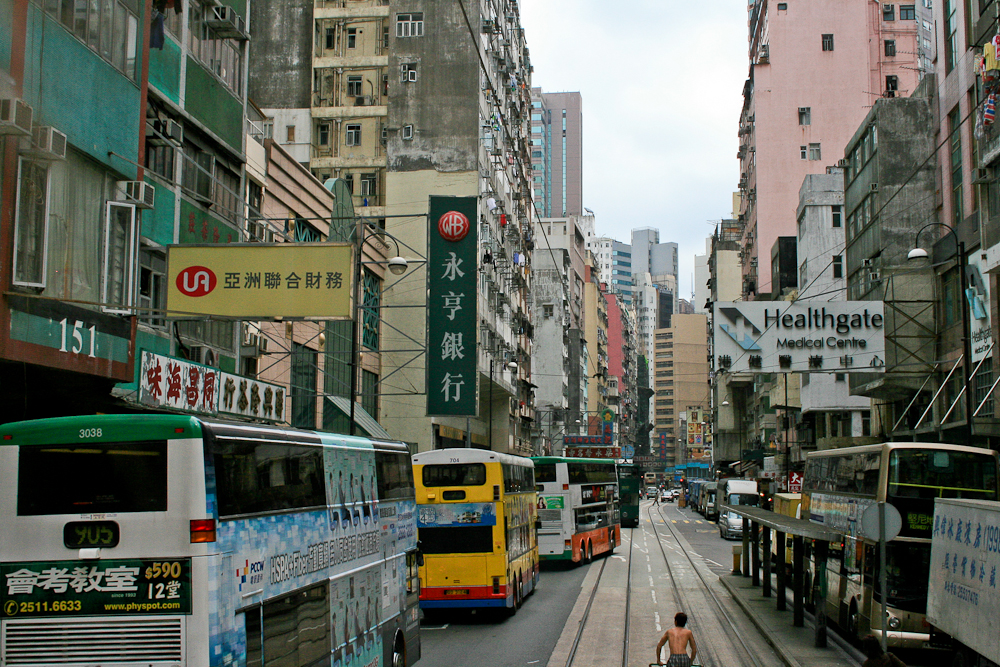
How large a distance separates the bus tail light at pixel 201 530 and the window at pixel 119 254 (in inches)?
390

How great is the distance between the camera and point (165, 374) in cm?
1838

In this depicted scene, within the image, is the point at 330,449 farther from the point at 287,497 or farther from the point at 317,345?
the point at 317,345

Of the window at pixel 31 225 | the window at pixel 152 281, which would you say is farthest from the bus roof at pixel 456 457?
the window at pixel 31 225

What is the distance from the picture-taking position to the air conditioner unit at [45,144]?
1453 centimetres

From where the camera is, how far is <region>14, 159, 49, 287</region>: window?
14648 millimetres

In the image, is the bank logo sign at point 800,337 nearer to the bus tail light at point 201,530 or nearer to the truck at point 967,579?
the truck at point 967,579

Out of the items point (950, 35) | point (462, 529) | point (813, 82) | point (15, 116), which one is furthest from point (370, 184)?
point (813, 82)

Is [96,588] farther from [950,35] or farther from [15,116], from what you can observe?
[950,35]

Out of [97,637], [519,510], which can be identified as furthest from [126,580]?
[519,510]

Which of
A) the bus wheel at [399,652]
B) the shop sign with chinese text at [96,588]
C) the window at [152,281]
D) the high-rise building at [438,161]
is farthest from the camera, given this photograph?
the high-rise building at [438,161]

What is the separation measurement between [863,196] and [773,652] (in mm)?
28590

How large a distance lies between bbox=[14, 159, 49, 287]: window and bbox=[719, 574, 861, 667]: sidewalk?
1289 cm

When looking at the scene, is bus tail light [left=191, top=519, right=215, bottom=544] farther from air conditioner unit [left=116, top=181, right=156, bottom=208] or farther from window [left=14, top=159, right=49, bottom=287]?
air conditioner unit [left=116, top=181, right=156, bottom=208]

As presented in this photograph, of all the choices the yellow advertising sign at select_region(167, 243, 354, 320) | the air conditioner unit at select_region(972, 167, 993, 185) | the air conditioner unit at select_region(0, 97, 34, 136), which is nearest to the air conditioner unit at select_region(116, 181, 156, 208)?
the yellow advertising sign at select_region(167, 243, 354, 320)
